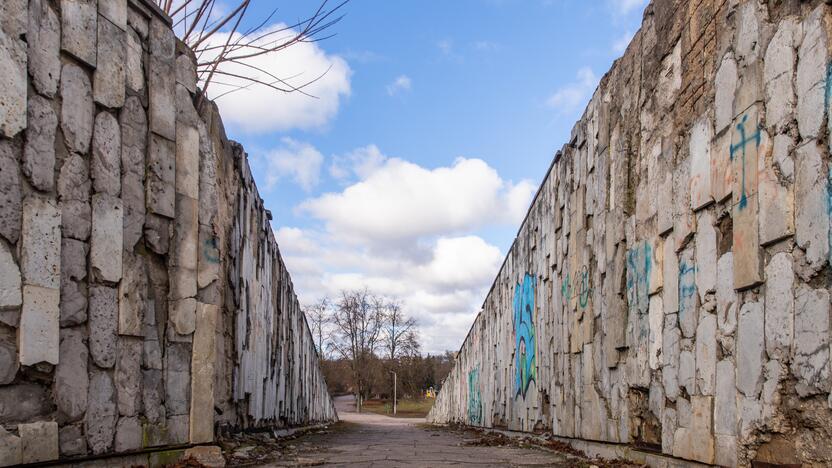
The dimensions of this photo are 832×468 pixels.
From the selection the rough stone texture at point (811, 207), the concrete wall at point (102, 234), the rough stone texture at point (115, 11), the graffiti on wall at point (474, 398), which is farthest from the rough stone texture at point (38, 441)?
the graffiti on wall at point (474, 398)

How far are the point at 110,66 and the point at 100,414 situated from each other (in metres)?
2.11

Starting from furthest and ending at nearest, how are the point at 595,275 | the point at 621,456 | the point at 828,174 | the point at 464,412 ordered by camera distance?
the point at 464,412, the point at 595,275, the point at 621,456, the point at 828,174

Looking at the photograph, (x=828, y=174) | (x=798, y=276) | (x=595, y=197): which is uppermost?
(x=595, y=197)

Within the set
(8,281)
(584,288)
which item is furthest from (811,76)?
(584,288)

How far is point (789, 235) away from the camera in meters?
3.64

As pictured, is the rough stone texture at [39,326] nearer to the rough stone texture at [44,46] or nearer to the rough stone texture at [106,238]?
the rough stone texture at [106,238]

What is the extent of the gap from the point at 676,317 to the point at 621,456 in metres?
1.57

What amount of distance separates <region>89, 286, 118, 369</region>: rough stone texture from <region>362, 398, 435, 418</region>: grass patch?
50319mm

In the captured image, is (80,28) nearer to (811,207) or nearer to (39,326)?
(39,326)

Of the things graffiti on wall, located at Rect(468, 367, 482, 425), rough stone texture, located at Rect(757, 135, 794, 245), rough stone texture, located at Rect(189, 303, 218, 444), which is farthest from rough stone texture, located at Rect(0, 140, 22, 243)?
graffiti on wall, located at Rect(468, 367, 482, 425)

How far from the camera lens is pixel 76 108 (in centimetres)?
426

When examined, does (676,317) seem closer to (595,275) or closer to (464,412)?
(595,275)

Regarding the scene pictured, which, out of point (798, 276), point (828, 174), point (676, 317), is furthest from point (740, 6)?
point (676, 317)

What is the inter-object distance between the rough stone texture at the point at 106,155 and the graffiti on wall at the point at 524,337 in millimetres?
7331
